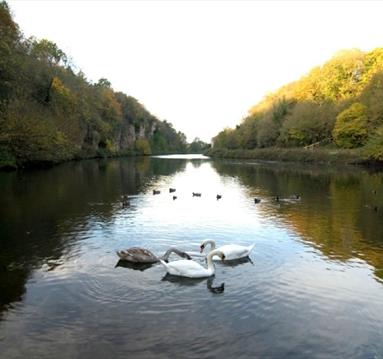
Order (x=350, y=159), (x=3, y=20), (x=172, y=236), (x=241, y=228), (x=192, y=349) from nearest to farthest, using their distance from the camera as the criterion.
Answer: (x=192, y=349) < (x=172, y=236) < (x=241, y=228) < (x=3, y=20) < (x=350, y=159)

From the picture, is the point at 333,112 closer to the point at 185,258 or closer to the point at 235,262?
the point at 235,262

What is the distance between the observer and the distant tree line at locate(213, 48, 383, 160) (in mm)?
71812

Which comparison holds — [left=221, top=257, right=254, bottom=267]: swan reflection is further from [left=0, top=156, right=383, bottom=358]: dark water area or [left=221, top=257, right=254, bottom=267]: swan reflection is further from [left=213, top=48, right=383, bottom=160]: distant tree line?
[left=213, top=48, right=383, bottom=160]: distant tree line

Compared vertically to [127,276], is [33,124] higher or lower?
higher

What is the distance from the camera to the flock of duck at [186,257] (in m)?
12.3

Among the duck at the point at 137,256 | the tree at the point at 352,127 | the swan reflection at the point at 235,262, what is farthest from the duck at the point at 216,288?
the tree at the point at 352,127

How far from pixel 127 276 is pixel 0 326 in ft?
13.2

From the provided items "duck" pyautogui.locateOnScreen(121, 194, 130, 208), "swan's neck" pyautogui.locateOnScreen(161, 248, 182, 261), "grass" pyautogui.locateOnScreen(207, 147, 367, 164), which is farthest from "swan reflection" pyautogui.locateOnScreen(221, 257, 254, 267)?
"grass" pyautogui.locateOnScreen(207, 147, 367, 164)

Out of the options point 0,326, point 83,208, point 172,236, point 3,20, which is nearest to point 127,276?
point 0,326

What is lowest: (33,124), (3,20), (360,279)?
(360,279)

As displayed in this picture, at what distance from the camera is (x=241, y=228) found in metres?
19.8

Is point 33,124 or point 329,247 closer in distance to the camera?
point 329,247

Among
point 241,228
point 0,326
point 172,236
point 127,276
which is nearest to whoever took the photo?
point 0,326

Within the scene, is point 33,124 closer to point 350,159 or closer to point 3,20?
point 3,20
